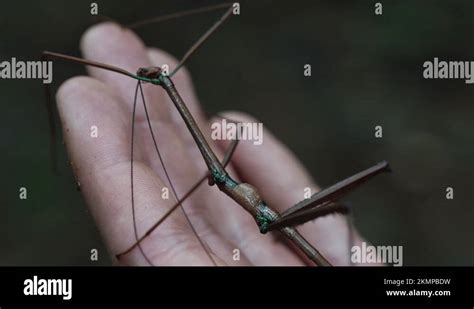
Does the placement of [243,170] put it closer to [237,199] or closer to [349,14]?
[237,199]

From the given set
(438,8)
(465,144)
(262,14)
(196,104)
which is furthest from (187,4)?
(465,144)

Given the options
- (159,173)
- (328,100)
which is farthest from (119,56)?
(328,100)

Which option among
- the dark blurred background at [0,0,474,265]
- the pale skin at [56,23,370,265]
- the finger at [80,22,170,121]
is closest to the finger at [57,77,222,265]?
the pale skin at [56,23,370,265]

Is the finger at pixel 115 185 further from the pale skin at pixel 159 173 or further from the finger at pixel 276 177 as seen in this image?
the finger at pixel 276 177

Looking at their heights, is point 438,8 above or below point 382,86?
above

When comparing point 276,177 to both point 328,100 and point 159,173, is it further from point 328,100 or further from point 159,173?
point 328,100

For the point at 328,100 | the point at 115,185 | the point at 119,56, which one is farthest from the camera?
the point at 328,100

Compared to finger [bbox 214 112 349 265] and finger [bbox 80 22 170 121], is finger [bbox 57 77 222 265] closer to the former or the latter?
finger [bbox 80 22 170 121]
